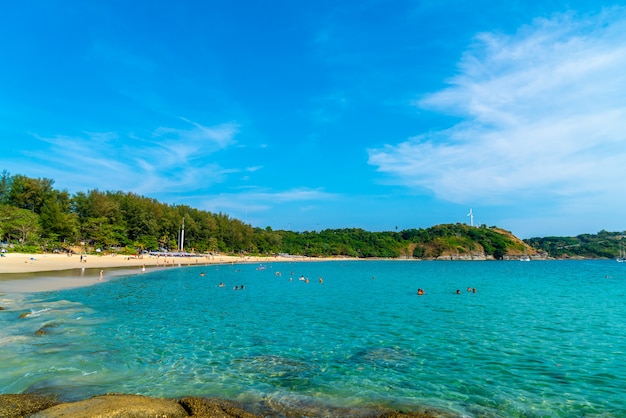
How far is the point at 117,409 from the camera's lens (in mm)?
7508

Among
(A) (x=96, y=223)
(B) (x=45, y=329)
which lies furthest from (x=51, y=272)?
(A) (x=96, y=223)

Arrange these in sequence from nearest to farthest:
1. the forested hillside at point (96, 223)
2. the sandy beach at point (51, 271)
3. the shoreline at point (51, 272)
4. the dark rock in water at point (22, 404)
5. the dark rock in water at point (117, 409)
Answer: the dark rock in water at point (117, 409) → the dark rock in water at point (22, 404) → the shoreline at point (51, 272) → the sandy beach at point (51, 271) → the forested hillside at point (96, 223)

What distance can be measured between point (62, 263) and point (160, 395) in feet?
221

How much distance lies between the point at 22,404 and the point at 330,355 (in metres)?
9.84

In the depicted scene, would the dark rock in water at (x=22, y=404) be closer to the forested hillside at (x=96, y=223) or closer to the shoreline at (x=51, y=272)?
the shoreline at (x=51, y=272)

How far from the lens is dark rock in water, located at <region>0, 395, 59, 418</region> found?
800cm

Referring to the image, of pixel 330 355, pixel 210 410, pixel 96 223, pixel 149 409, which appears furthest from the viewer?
pixel 96 223

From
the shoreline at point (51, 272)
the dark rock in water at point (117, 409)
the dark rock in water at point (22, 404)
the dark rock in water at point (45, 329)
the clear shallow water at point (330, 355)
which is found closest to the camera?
the dark rock in water at point (117, 409)

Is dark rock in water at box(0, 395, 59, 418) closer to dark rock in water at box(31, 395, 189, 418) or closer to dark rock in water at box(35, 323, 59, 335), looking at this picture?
dark rock in water at box(31, 395, 189, 418)

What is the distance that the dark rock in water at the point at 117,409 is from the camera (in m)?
7.31

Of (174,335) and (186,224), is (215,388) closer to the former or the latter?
(174,335)

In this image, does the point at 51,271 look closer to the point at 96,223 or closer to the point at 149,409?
the point at 96,223

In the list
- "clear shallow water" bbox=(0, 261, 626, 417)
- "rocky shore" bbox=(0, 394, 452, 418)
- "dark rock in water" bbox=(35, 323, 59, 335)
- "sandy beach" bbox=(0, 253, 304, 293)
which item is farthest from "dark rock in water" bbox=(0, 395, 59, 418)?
"sandy beach" bbox=(0, 253, 304, 293)

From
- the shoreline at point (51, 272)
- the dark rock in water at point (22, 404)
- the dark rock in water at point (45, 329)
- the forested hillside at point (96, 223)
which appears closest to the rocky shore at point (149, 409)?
the dark rock in water at point (22, 404)
